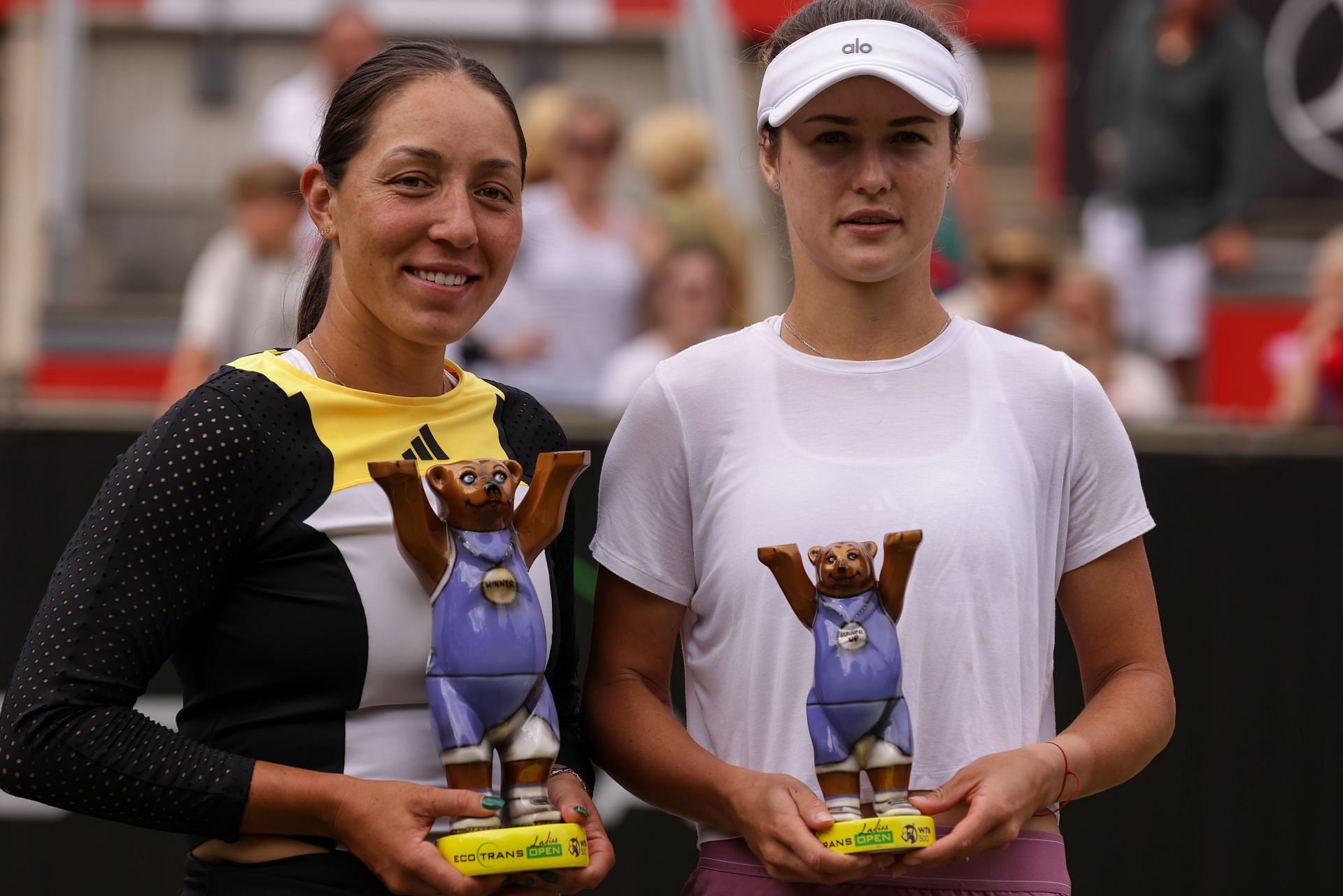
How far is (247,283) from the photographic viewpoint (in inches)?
213

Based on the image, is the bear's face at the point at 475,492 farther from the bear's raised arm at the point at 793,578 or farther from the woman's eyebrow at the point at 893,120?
the woman's eyebrow at the point at 893,120

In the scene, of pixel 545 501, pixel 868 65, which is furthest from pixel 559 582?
pixel 868 65

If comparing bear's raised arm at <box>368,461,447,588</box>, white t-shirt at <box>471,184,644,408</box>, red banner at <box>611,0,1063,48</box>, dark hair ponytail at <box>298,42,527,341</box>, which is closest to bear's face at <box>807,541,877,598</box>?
bear's raised arm at <box>368,461,447,588</box>

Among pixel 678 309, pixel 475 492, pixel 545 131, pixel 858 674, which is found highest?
pixel 545 131

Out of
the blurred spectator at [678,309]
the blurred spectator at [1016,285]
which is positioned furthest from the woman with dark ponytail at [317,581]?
the blurred spectator at [1016,285]

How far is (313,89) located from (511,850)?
199 inches

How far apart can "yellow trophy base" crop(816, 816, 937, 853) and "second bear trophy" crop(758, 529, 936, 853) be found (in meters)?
0.02

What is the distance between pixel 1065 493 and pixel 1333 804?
9.70 feet

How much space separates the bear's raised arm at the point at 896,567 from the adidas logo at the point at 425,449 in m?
0.61

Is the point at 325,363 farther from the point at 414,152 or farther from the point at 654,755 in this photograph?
the point at 654,755

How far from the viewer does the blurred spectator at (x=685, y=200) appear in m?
5.81

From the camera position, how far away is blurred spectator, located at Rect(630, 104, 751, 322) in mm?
5809

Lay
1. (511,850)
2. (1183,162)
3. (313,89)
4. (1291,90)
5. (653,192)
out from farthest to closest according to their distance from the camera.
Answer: (1291,90) < (1183,162) < (653,192) < (313,89) < (511,850)

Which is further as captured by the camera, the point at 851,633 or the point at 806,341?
the point at 806,341
